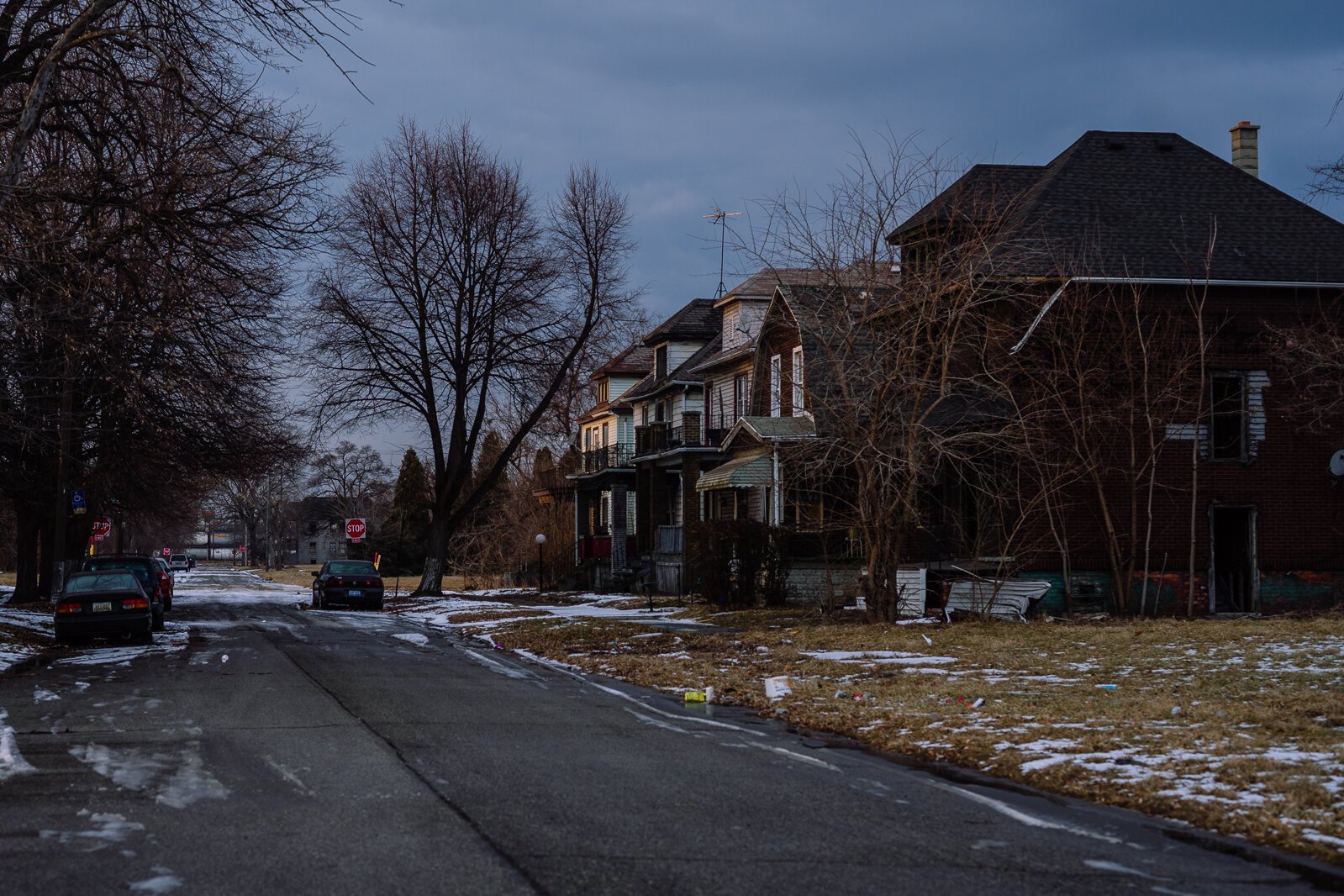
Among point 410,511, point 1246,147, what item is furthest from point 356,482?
point 1246,147

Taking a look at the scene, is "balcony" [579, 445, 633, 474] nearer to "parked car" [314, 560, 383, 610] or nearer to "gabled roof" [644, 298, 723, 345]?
"gabled roof" [644, 298, 723, 345]

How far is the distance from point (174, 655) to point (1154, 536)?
18.7 metres

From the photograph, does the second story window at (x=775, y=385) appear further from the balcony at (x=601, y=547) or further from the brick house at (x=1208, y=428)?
the balcony at (x=601, y=547)

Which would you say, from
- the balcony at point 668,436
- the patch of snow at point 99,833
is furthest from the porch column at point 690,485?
the patch of snow at point 99,833

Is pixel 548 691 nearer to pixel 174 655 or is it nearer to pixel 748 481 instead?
pixel 174 655

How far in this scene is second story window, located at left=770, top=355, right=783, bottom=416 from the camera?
32938mm

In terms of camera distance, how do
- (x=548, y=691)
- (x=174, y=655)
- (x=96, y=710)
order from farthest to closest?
1. (x=174, y=655)
2. (x=548, y=691)
3. (x=96, y=710)

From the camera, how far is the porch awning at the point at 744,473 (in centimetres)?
3369

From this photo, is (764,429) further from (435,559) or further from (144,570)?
(435,559)

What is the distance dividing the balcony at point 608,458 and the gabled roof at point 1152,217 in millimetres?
24158

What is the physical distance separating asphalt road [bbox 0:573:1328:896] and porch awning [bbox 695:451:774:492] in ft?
65.7

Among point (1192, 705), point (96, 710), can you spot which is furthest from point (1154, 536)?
point (96, 710)

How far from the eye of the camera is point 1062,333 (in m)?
25.4

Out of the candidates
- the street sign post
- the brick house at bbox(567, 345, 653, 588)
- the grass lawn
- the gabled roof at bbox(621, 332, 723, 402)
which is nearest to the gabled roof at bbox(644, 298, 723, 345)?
the gabled roof at bbox(621, 332, 723, 402)
